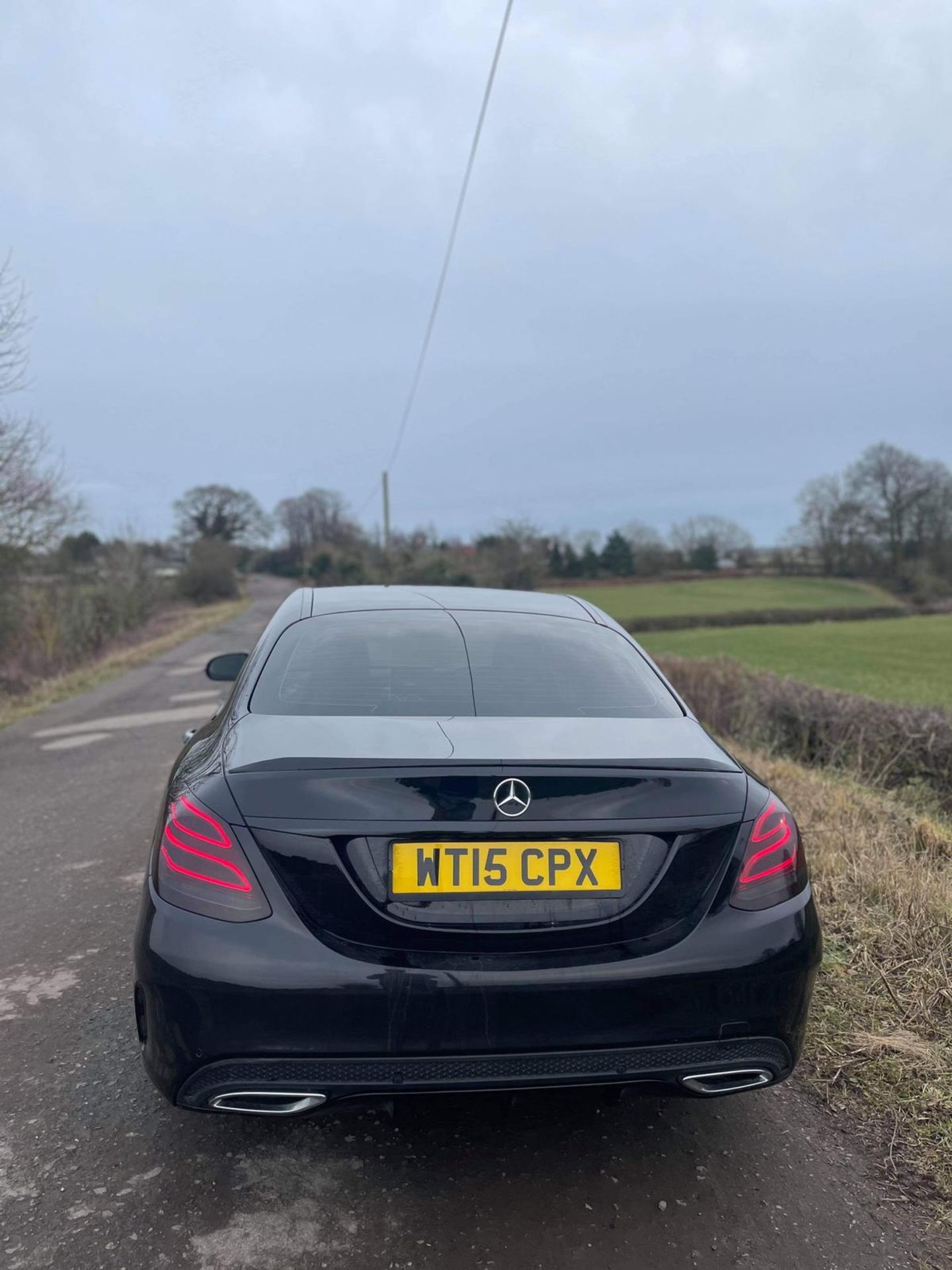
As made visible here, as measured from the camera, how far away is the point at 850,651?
36.2 metres

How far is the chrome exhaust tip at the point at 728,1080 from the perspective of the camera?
7.09ft

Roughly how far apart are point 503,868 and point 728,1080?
31.2 inches

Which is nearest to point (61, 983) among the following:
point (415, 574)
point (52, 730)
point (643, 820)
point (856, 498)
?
point (643, 820)

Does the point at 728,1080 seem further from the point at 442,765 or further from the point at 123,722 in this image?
the point at 123,722

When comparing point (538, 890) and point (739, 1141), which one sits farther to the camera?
point (739, 1141)

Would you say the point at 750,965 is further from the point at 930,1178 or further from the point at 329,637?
the point at 329,637

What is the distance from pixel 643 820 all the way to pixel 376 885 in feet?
2.13

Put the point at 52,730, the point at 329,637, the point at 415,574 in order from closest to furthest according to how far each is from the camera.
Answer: the point at 329,637 < the point at 52,730 < the point at 415,574

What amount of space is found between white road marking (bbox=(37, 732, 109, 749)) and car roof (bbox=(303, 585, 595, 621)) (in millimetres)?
6591

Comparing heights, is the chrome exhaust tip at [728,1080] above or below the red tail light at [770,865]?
below

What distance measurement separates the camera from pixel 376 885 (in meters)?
2.07

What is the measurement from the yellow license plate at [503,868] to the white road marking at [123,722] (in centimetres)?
911

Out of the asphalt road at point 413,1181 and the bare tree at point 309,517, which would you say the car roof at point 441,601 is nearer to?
the asphalt road at point 413,1181

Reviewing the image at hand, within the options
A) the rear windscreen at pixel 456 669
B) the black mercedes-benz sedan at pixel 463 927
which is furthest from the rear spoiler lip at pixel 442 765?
the rear windscreen at pixel 456 669
